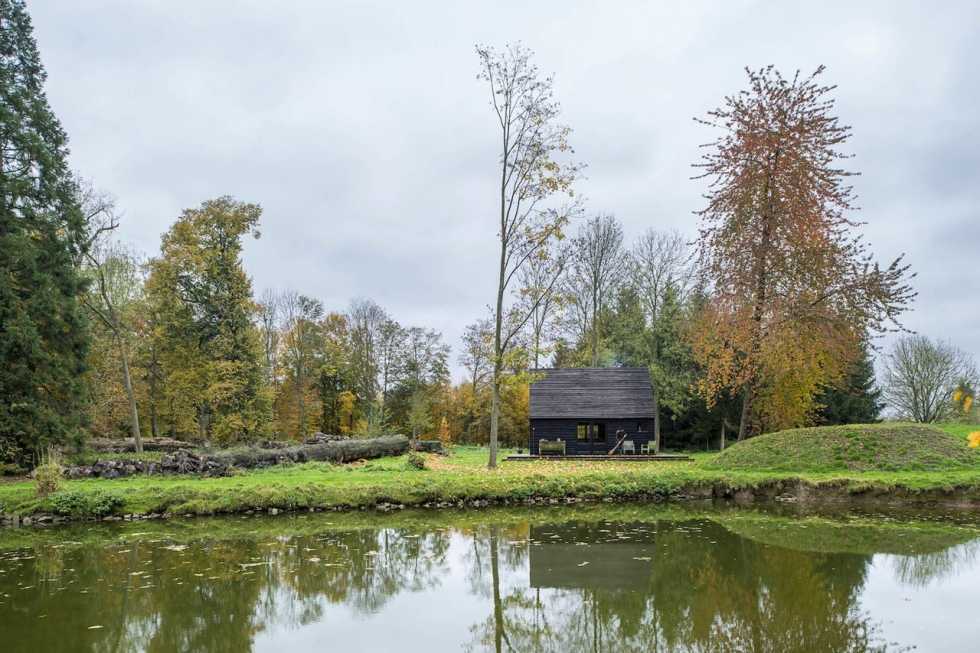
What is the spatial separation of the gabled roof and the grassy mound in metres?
7.75

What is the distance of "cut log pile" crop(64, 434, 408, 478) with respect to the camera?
1819 cm

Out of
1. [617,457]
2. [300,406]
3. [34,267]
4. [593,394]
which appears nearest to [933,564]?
[617,457]

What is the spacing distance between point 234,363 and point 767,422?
23541 millimetres

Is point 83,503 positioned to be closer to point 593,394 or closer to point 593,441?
point 593,441

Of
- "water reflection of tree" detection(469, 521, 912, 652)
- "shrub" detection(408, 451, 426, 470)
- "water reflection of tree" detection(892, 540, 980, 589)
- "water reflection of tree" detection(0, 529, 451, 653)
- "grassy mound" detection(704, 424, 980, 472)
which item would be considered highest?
"grassy mound" detection(704, 424, 980, 472)

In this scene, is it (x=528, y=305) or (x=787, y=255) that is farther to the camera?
(x=528, y=305)

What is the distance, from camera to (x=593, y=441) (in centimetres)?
2734

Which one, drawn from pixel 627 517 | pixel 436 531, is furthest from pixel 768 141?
pixel 436 531

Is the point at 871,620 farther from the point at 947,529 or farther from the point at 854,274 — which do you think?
the point at 854,274

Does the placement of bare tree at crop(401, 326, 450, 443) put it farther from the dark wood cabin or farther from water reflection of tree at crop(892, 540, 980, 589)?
water reflection of tree at crop(892, 540, 980, 589)

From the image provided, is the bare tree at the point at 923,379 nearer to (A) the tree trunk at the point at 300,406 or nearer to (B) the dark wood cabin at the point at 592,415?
(B) the dark wood cabin at the point at 592,415

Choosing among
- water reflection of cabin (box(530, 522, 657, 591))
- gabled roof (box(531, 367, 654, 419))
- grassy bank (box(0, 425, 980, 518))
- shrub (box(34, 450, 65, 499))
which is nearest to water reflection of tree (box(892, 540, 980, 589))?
water reflection of cabin (box(530, 522, 657, 591))

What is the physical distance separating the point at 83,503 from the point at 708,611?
13903 mm

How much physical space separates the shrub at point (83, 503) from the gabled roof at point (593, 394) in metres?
16.6
